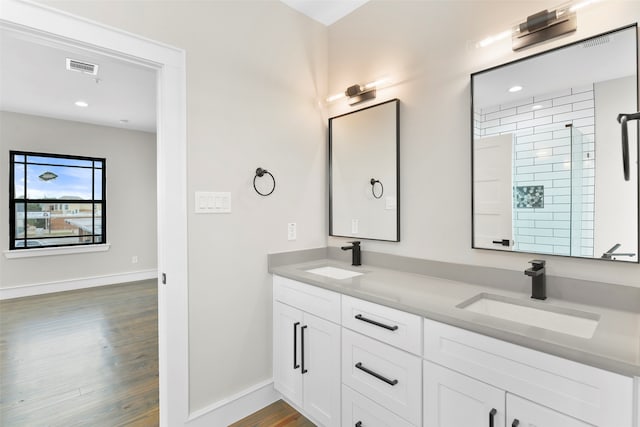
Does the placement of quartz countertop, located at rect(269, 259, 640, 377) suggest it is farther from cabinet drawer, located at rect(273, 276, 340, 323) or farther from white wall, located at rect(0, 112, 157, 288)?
white wall, located at rect(0, 112, 157, 288)

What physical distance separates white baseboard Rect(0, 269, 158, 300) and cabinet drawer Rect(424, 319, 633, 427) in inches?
224

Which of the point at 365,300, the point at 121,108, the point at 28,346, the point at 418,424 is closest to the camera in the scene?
the point at 418,424

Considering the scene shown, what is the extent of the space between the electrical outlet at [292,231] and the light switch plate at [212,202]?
48cm

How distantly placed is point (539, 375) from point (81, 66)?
12.7 feet

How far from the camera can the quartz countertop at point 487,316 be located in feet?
2.90

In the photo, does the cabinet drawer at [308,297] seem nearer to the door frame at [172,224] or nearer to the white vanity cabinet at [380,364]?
the white vanity cabinet at [380,364]

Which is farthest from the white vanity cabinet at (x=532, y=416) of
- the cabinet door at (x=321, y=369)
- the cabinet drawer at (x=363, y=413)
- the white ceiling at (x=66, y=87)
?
the white ceiling at (x=66, y=87)

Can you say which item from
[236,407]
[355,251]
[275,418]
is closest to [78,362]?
[236,407]

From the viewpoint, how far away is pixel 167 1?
5.45ft

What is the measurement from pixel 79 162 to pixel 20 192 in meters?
0.85

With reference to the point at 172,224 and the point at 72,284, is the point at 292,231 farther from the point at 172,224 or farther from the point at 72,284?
the point at 72,284

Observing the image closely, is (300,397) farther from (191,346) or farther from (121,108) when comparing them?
(121,108)

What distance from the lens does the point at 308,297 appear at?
180 centimetres

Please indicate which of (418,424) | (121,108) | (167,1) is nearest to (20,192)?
(121,108)
